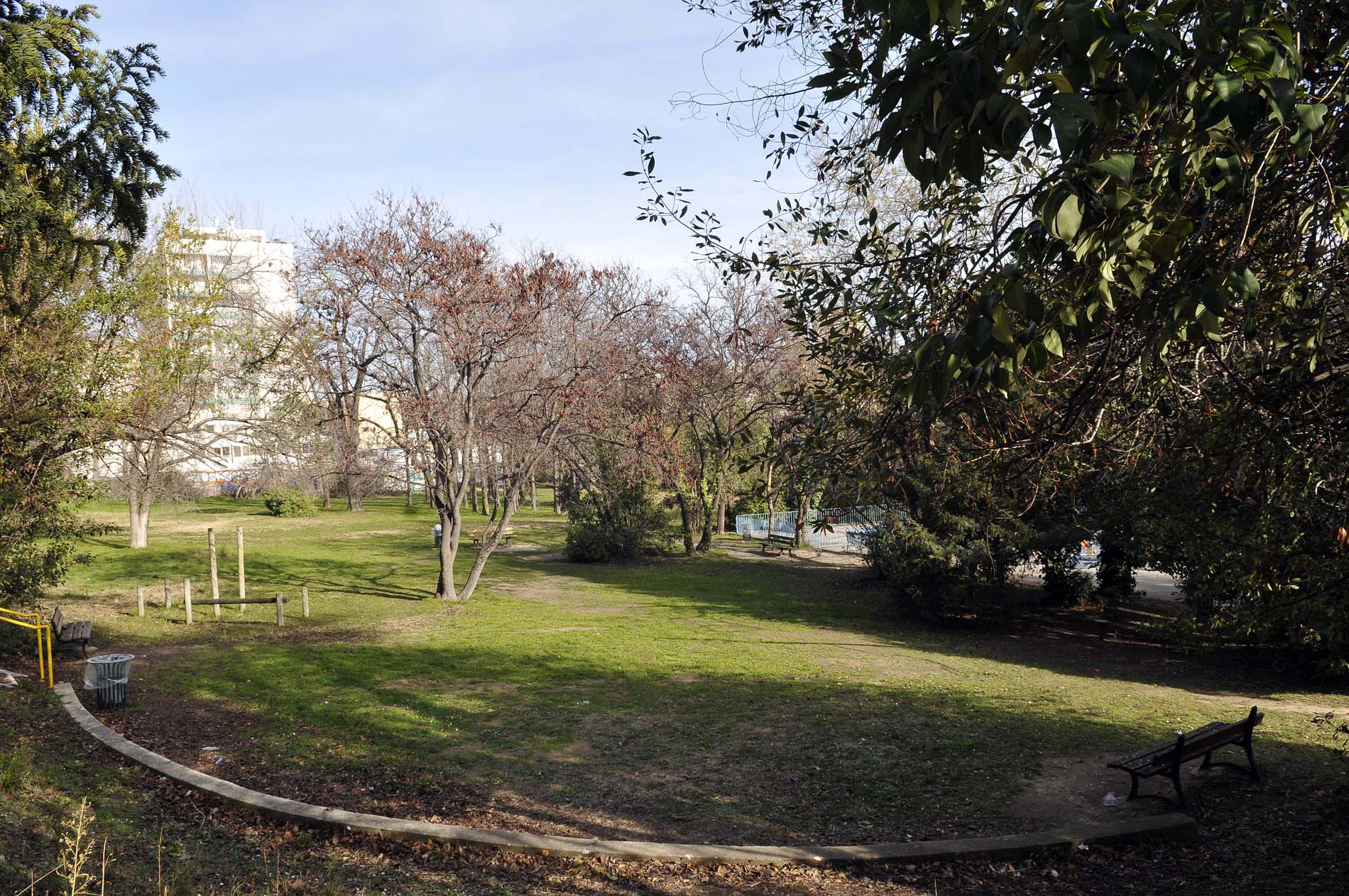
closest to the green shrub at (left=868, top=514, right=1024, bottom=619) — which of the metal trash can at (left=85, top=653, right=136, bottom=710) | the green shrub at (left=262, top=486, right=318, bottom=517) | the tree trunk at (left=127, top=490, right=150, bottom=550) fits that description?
the metal trash can at (left=85, top=653, right=136, bottom=710)

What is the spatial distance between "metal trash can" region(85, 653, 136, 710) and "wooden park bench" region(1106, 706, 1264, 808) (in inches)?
384

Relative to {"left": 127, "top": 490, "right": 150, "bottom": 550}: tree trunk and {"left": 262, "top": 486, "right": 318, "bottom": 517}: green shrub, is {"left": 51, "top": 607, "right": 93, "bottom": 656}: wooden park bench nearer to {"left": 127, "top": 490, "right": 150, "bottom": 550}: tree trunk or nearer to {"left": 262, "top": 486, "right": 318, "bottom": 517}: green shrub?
{"left": 127, "top": 490, "right": 150, "bottom": 550}: tree trunk

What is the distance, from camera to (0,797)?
621 cm

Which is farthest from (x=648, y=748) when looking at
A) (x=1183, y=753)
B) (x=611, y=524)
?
(x=611, y=524)

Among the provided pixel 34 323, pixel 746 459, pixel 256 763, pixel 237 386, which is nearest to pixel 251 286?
pixel 237 386

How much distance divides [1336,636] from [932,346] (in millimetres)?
8786

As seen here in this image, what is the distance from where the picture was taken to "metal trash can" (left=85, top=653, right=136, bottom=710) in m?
9.77

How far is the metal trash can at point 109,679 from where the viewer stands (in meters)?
9.77

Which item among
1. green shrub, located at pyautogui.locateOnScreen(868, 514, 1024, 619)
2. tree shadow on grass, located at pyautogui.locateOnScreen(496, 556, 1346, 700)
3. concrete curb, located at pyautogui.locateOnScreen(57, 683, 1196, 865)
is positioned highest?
A: green shrub, located at pyautogui.locateOnScreen(868, 514, 1024, 619)

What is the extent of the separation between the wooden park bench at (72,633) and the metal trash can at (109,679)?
3.30m

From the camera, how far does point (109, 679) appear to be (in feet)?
32.1

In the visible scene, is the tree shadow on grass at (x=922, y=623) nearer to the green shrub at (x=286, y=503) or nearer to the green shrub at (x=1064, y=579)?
the green shrub at (x=1064, y=579)

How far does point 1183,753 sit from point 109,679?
1035cm

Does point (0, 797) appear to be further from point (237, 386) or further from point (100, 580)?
point (237, 386)
